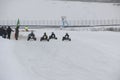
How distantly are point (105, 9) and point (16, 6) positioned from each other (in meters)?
13.0

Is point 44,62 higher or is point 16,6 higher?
point 16,6

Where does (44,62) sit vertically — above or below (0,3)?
below

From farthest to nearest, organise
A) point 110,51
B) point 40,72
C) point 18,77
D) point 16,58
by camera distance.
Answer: point 110,51 → point 16,58 → point 40,72 → point 18,77

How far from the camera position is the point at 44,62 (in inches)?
435

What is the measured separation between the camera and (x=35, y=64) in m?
10.6

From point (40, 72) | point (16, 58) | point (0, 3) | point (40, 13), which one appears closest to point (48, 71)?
point (40, 72)

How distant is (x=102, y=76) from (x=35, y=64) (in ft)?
8.53

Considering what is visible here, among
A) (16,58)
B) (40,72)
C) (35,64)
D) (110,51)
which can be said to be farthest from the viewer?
(110,51)

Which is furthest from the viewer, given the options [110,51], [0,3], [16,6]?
[0,3]

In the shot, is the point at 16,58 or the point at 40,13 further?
the point at 40,13

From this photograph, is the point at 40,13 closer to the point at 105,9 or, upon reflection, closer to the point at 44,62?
the point at 105,9

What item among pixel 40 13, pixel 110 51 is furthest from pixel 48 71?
pixel 40 13

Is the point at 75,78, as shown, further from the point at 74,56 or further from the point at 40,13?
the point at 40,13

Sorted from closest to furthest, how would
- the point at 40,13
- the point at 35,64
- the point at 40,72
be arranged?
1. the point at 40,72
2. the point at 35,64
3. the point at 40,13
